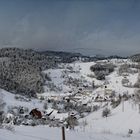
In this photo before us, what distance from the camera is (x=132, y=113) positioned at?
35.3 m

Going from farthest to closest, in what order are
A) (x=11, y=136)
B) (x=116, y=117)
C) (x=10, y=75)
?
(x=10, y=75)
(x=116, y=117)
(x=11, y=136)

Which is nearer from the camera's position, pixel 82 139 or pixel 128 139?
pixel 82 139

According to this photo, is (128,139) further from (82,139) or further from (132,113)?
(132,113)

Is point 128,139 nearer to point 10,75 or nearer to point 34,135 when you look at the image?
point 34,135

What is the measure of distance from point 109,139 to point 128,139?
29.1 inches

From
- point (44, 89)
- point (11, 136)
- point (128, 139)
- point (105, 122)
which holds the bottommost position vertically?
point (44, 89)

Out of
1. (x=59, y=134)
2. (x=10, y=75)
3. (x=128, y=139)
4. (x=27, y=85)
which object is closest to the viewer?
(x=59, y=134)

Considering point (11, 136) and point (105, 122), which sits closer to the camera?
point (11, 136)

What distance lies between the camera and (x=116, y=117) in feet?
124

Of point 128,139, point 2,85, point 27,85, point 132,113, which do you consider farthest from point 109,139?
point 27,85

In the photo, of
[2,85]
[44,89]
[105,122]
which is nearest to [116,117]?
[105,122]

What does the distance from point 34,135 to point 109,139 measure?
8.47 ft

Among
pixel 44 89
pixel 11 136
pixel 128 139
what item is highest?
pixel 11 136

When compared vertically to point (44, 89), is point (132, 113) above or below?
above
